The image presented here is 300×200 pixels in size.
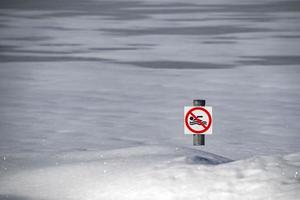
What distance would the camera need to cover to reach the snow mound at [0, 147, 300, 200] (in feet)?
15.2

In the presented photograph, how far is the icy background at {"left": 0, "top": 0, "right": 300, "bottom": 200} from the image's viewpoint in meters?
5.00

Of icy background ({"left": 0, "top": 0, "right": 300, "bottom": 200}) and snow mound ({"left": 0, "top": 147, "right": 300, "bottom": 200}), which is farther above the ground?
icy background ({"left": 0, "top": 0, "right": 300, "bottom": 200})

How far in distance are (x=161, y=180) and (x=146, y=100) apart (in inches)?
208

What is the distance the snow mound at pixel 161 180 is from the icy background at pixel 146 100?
Answer: 0.5 inches

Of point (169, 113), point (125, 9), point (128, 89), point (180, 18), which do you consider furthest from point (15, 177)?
point (125, 9)

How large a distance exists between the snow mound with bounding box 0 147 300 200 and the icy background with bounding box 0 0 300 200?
0.01 metres

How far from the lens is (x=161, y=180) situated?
4922 millimetres

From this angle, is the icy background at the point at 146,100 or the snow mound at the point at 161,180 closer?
the snow mound at the point at 161,180

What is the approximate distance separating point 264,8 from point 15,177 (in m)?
18.8

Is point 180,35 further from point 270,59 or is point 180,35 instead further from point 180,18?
point 270,59

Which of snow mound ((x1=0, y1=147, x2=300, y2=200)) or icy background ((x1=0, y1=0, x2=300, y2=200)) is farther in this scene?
icy background ((x1=0, y1=0, x2=300, y2=200))

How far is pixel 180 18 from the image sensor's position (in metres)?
21.0

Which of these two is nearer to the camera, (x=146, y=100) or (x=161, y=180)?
(x=161, y=180)

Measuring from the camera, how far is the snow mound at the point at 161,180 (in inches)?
182
